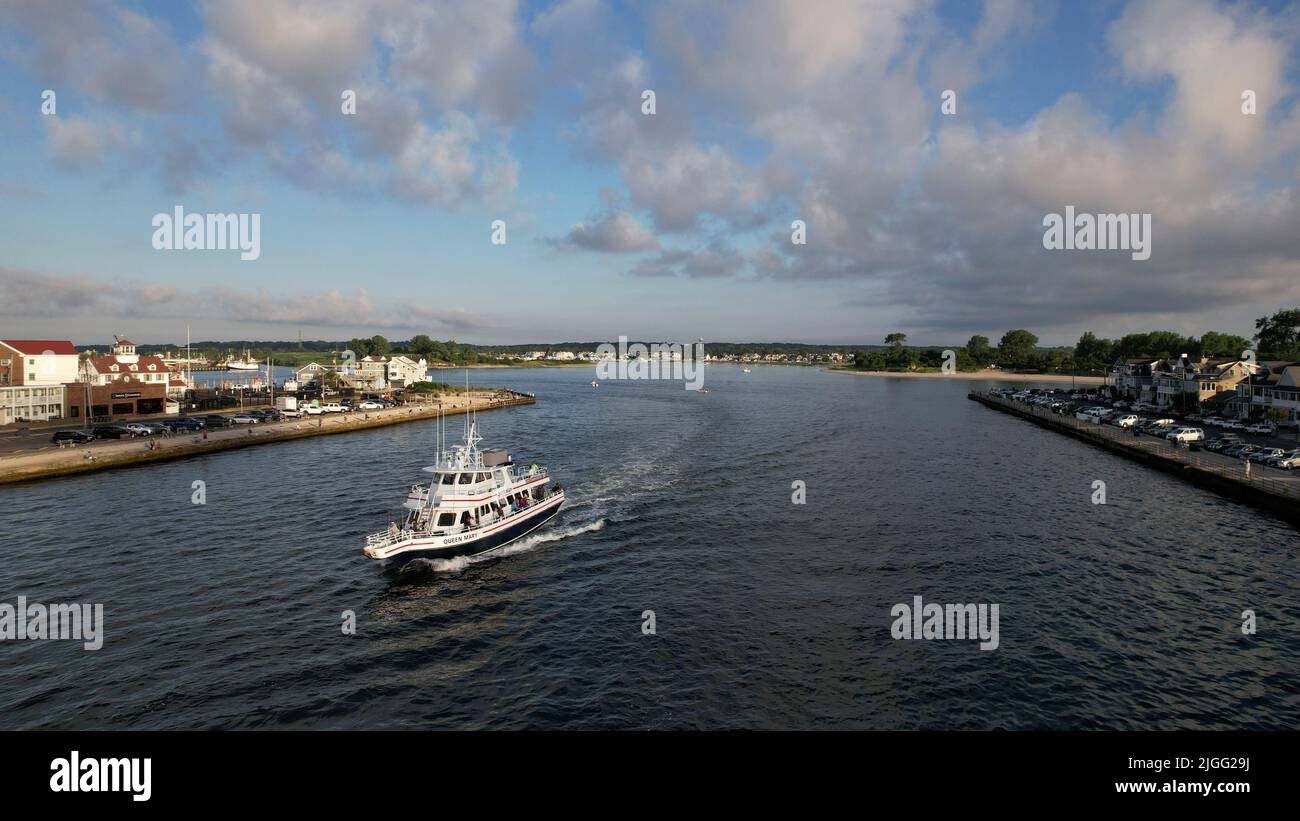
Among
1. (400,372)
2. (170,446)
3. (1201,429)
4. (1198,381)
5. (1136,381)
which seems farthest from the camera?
(400,372)

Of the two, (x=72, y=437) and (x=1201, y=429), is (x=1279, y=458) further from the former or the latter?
(x=72, y=437)

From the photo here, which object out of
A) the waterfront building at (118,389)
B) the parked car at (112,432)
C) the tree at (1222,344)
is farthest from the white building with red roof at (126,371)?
the tree at (1222,344)

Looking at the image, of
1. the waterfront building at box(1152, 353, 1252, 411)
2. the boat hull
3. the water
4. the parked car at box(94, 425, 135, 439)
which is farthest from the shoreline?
the waterfront building at box(1152, 353, 1252, 411)

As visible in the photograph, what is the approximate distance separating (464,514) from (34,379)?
77.8m

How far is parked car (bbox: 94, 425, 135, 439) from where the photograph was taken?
63862 mm

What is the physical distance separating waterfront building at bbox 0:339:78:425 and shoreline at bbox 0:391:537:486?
20.2m

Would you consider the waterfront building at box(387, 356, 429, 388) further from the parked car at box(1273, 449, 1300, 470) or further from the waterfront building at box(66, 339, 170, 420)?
the parked car at box(1273, 449, 1300, 470)

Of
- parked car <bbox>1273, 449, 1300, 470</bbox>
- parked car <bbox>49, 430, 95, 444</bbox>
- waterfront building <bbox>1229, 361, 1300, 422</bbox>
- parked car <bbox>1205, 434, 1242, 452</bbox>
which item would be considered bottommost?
parked car <bbox>1273, 449, 1300, 470</bbox>

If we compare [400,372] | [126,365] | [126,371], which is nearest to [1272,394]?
[126,371]

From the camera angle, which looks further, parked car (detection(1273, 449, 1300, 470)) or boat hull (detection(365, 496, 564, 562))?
parked car (detection(1273, 449, 1300, 470))

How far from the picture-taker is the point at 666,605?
28.0m

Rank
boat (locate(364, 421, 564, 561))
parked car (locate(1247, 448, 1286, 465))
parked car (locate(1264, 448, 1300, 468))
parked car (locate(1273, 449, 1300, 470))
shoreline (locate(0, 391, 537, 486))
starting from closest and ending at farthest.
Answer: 1. boat (locate(364, 421, 564, 561))
2. shoreline (locate(0, 391, 537, 486))
3. parked car (locate(1273, 449, 1300, 470))
4. parked car (locate(1264, 448, 1300, 468))
5. parked car (locate(1247, 448, 1286, 465))
